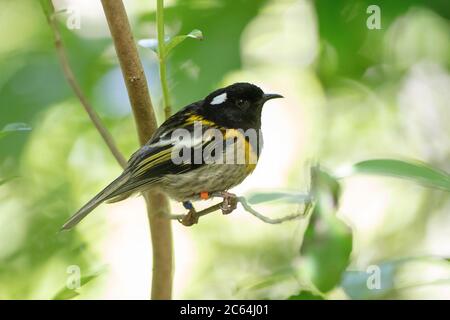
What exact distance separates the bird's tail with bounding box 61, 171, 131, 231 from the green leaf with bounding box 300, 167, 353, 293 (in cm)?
103

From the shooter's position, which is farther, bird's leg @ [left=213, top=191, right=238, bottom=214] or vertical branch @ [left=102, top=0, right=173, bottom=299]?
bird's leg @ [left=213, top=191, right=238, bottom=214]

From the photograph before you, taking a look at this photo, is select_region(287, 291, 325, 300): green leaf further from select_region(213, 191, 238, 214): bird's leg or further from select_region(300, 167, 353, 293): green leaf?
select_region(213, 191, 238, 214): bird's leg

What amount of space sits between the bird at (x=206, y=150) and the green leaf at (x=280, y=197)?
1.03 meters

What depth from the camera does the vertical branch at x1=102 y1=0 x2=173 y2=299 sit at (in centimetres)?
170

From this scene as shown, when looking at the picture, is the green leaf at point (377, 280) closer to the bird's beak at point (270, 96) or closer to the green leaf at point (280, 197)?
the green leaf at point (280, 197)

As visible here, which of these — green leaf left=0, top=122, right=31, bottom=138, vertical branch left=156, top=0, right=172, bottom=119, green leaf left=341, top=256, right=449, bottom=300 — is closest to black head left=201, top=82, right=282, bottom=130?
vertical branch left=156, top=0, right=172, bottom=119

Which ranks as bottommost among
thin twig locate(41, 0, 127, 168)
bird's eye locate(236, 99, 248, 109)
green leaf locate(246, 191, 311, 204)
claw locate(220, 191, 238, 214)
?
green leaf locate(246, 191, 311, 204)

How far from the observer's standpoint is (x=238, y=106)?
253 cm

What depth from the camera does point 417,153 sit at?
2.73 meters

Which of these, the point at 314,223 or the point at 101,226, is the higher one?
the point at 101,226

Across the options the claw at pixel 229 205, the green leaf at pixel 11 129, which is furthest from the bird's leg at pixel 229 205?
the green leaf at pixel 11 129

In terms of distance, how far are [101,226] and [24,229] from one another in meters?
0.28
